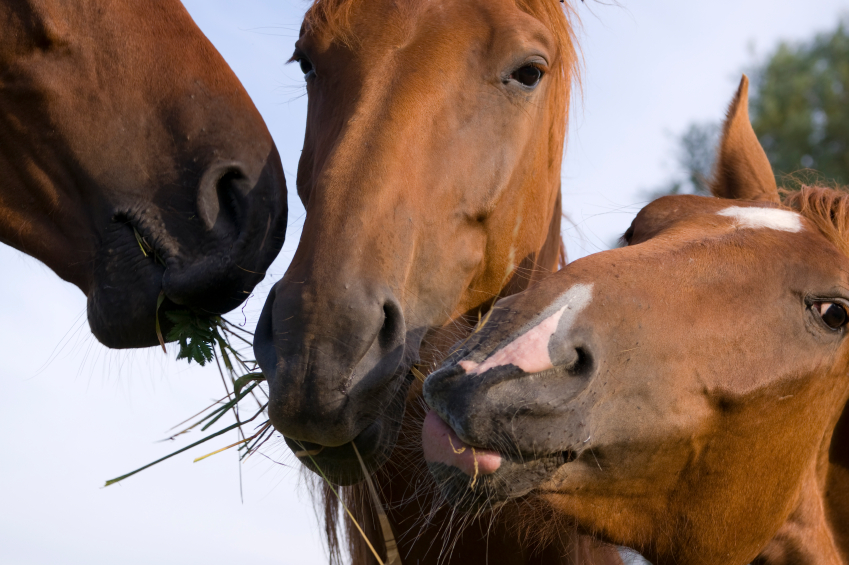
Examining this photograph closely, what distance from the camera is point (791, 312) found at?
92.3 inches

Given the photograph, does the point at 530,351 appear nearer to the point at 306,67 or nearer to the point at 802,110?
the point at 306,67

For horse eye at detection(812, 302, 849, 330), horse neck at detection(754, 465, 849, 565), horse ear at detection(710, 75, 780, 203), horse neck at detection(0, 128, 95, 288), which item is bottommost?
horse neck at detection(754, 465, 849, 565)

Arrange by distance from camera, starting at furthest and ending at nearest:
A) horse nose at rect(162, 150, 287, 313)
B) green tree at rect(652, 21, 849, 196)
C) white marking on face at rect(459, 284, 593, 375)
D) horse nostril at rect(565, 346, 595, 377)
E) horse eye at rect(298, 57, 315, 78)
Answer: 1. green tree at rect(652, 21, 849, 196)
2. horse eye at rect(298, 57, 315, 78)
3. horse nose at rect(162, 150, 287, 313)
4. horse nostril at rect(565, 346, 595, 377)
5. white marking on face at rect(459, 284, 593, 375)

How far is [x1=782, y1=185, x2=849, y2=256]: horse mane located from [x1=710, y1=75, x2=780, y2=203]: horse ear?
0.34 meters

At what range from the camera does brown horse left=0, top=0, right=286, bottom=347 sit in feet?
8.58

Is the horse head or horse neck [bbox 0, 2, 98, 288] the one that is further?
horse neck [bbox 0, 2, 98, 288]

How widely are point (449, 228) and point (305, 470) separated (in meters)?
1.19

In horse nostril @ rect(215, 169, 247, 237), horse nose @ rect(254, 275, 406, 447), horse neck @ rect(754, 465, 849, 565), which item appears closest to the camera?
horse nose @ rect(254, 275, 406, 447)

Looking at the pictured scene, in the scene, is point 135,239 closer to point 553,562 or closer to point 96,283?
point 96,283

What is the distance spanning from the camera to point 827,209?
2676mm

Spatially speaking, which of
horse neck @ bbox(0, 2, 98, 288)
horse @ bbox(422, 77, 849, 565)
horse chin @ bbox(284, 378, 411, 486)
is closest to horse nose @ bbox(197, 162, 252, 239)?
horse neck @ bbox(0, 2, 98, 288)

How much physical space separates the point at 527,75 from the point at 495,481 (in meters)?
1.64

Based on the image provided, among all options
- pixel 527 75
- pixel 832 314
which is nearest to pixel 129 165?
pixel 527 75

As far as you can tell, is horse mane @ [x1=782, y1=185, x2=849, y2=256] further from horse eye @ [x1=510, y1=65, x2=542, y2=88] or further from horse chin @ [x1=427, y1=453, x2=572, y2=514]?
horse chin @ [x1=427, y1=453, x2=572, y2=514]
